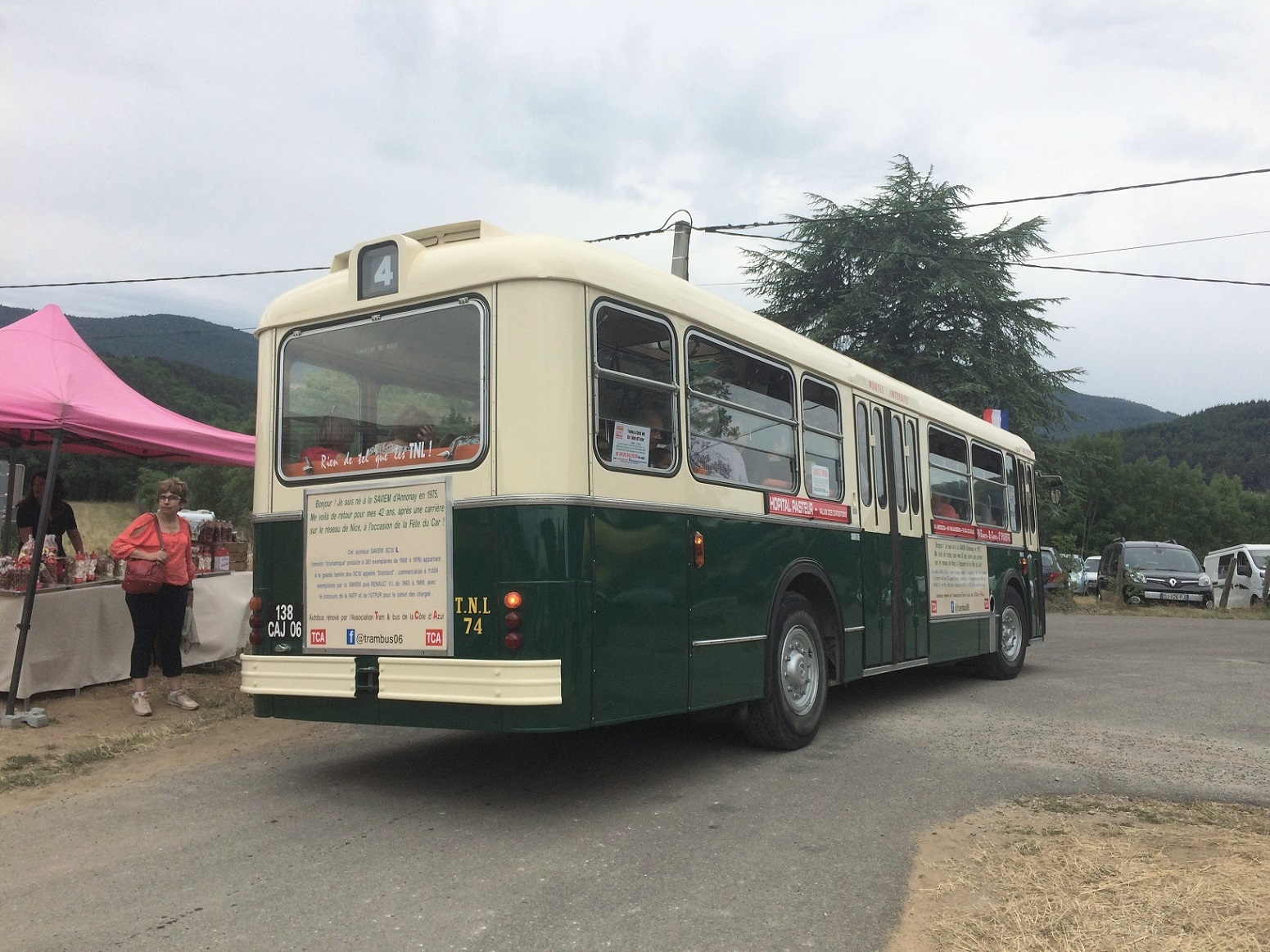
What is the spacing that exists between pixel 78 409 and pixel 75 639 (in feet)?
6.21

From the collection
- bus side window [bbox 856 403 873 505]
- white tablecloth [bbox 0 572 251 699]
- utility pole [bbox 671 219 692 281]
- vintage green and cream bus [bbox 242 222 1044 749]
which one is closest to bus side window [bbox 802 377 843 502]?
vintage green and cream bus [bbox 242 222 1044 749]

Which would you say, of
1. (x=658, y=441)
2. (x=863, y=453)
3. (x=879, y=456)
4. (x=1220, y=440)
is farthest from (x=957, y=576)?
(x=1220, y=440)

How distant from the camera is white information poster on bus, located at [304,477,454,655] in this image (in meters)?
5.19

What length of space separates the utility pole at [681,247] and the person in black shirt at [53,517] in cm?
962

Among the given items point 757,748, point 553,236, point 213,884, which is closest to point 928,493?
point 757,748

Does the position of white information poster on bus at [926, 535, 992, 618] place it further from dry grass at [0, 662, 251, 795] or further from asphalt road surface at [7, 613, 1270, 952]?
dry grass at [0, 662, 251, 795]

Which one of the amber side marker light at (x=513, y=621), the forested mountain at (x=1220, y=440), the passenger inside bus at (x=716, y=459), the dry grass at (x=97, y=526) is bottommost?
the amber side marker light at (x=513, y=621)

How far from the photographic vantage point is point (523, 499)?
4.98 m

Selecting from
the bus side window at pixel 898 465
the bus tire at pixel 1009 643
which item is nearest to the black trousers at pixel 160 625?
the bus side window at pixel 898 465

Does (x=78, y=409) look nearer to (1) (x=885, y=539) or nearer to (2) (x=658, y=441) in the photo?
(2) (x=658, y=441)

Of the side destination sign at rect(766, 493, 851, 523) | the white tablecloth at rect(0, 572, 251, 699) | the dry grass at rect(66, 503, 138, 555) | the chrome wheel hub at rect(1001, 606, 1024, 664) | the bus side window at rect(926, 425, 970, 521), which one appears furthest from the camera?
the dry grass at rect(66, 503, 138, 555)

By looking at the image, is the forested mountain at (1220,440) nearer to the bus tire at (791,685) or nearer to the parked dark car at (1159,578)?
the parked dark car at (1159,578)

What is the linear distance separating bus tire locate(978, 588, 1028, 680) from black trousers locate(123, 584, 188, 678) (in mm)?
7636

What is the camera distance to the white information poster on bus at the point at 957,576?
9258 millimetres
